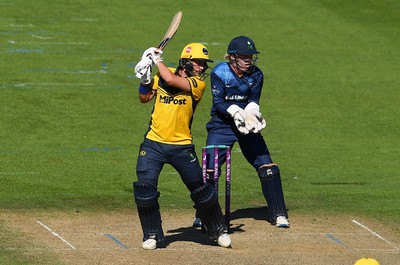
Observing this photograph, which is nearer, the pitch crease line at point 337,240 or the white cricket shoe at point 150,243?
the white cricket shoe at point 150,243

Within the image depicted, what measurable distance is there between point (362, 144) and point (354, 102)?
3.28m

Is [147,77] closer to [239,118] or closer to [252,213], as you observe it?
[239,118]

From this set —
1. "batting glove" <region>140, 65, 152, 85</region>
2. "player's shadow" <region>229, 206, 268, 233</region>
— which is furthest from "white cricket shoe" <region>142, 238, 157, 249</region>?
"batting glove" <region>140, 65, 152, 85</region>

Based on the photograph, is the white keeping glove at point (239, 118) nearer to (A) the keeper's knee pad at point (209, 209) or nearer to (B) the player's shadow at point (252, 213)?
(A) the keeper's knee pad at point (209, 209)

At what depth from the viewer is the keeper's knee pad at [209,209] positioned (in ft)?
44.7

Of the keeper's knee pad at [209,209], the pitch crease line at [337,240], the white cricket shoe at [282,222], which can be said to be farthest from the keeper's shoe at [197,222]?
the pitch crease line at [337,240]

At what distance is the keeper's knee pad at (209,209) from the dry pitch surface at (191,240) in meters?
0.26

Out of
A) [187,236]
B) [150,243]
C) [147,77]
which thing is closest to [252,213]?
[187,236]

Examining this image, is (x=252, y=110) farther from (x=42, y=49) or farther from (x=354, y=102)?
(x=42, y=49)

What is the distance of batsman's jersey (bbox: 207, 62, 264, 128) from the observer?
1491 cm

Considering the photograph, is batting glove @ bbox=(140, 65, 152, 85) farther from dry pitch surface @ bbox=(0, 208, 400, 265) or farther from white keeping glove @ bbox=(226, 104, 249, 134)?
dry pitch surface @ bbox=(0, 208, 400, 265)

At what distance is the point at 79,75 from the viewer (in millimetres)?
25562

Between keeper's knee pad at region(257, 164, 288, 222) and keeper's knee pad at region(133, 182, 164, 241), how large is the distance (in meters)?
2.20

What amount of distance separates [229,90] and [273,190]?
1579 mm
